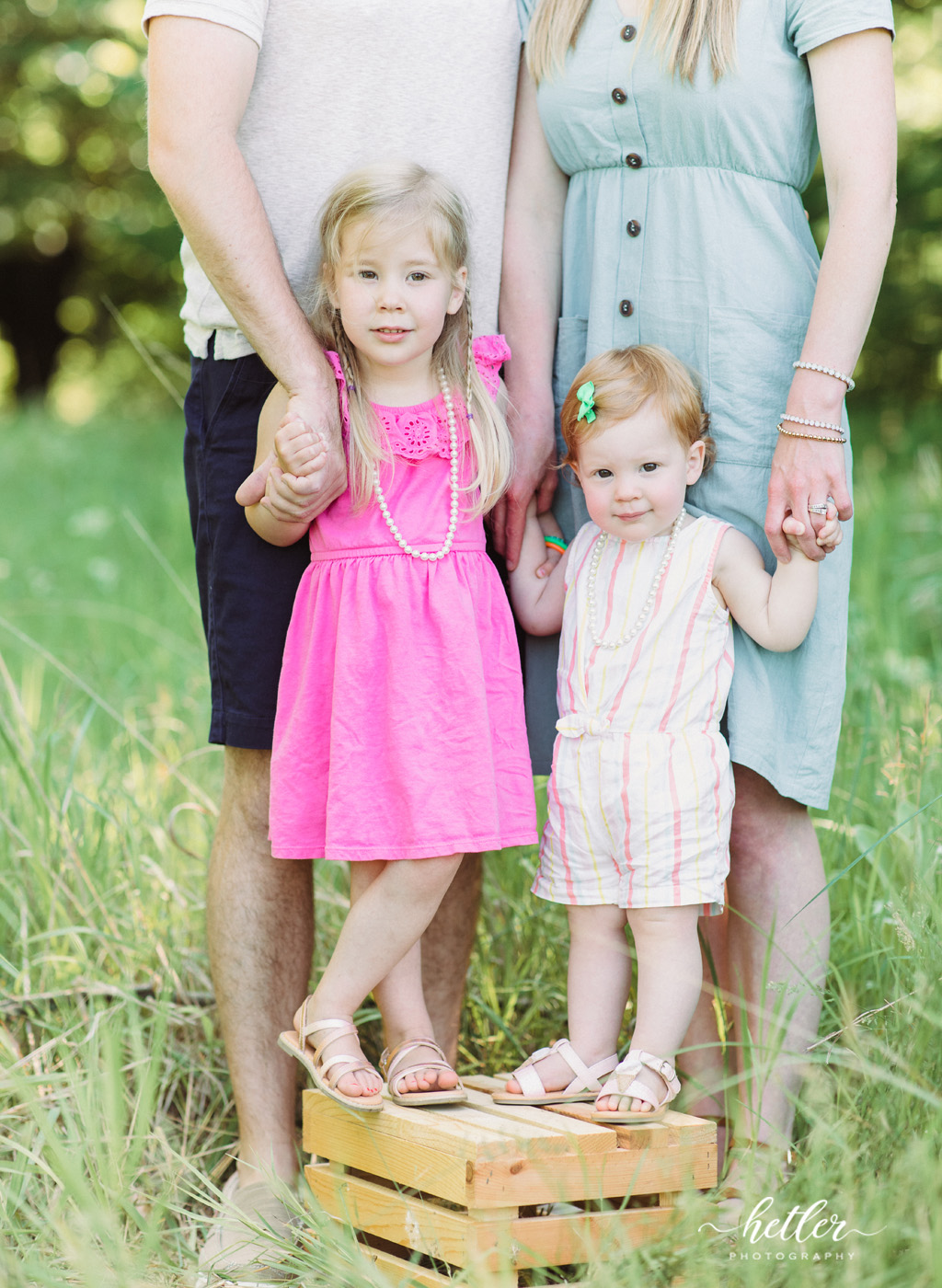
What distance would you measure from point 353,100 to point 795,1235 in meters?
1.67

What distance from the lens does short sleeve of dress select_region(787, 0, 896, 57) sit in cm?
193

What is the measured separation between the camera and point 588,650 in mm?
2061

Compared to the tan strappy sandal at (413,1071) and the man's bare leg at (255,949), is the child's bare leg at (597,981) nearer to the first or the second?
the tan strappy sandal at (413,1071)

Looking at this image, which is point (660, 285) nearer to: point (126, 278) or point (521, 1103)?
point (521, 1103)

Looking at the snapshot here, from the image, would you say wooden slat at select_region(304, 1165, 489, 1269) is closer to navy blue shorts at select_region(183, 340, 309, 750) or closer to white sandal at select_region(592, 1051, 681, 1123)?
white sandal at select_region(592, 1051, 681, 1123)

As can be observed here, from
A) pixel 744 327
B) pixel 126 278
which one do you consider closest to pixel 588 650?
pixel 744 327

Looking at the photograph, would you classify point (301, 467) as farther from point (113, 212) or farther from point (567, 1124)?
point (113, 212)

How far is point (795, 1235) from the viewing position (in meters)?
1.53

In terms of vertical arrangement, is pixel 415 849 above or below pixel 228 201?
below

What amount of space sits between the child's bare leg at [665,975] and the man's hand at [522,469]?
2.02 feet

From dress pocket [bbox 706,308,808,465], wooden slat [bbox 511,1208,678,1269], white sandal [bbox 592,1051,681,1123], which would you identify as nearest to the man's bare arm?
dress pocket [bbox 706,308,808,465]

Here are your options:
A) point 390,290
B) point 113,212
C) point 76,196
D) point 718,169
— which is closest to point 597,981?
point 390,290

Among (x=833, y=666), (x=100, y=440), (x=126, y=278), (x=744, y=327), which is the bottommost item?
(x=833, y=666)

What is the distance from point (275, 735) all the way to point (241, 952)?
0.41 meters
